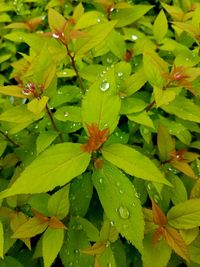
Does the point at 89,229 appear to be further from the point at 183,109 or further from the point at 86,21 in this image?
the point at 86,21

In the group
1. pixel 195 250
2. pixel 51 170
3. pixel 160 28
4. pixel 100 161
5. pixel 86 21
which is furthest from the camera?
pixel 160 28

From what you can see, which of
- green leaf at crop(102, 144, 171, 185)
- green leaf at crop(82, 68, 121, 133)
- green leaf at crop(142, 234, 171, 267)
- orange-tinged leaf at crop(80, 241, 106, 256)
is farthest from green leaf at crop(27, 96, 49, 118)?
green leaf at crop(142, 234, 171, 267)

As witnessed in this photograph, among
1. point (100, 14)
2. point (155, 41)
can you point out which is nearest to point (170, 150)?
point (155, 41)

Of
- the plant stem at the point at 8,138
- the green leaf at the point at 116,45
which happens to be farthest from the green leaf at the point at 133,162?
the green leaf at the point at 116,45

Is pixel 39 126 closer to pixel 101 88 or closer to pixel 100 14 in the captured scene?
pixel 101 88

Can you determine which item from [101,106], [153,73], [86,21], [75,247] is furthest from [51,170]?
[86,21]
